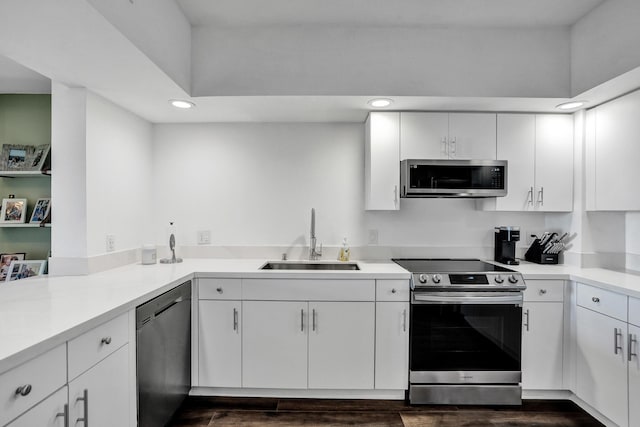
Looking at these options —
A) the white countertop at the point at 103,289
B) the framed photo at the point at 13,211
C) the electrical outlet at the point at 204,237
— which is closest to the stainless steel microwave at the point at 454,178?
the white countertop at the point at 103,289

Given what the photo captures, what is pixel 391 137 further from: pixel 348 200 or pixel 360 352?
pixel 360 352

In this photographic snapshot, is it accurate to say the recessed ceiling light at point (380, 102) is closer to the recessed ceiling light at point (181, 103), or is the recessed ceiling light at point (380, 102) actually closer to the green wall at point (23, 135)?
the recessed ceiling light at point (181, 103)

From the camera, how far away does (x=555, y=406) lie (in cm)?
232

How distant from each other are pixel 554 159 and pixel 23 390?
10.6 feet

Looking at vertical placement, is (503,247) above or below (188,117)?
below

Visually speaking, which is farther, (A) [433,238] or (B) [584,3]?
(A) [433,238]

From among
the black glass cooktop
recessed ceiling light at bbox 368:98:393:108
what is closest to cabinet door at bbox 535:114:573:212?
the black glass cooktop

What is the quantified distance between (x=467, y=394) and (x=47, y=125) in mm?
3536

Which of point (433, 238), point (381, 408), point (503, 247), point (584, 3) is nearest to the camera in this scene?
point (584, 3)

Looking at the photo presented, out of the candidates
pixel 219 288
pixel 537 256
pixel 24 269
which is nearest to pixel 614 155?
pixel 537 256

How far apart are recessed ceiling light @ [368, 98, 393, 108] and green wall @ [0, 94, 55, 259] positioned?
238 cm

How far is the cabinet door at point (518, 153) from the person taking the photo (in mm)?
2592

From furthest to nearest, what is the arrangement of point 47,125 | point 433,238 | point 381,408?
point 433,238
point 47,125
point 381,408

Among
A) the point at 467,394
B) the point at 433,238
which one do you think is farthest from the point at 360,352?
the point at 433,238
